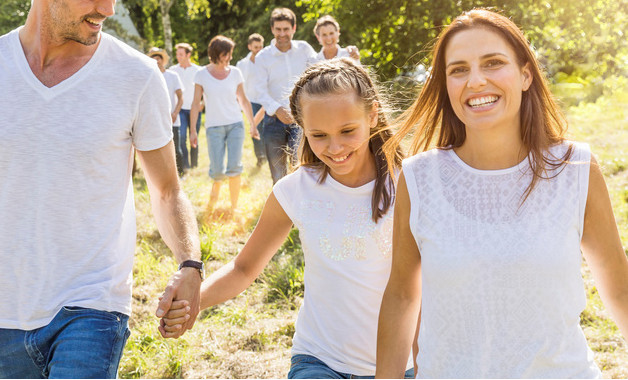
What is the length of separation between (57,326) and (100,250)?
0.29 meters

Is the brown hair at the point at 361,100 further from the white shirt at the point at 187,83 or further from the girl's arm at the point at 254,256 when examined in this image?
the white shirt at the point at 187,83

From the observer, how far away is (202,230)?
828 cm

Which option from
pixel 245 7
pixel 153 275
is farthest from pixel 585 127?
pixel 245 7

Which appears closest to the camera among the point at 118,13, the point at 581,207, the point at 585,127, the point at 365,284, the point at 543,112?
the point at 581,207

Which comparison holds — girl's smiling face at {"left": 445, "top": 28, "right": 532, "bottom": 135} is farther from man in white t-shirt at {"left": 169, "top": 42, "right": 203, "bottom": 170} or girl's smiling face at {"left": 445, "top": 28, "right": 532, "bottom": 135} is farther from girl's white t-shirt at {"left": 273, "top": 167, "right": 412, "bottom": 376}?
man in white t-shirt at {"left": 169, "top": 42, "right": 203, "bottom": 170}

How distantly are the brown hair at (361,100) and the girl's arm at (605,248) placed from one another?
807 millimetres

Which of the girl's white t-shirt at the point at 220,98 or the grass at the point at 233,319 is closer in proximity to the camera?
the grass at the point at 233,319

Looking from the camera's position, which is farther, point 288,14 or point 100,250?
point 288,14

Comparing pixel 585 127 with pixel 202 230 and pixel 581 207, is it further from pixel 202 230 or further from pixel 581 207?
pixel 581 207

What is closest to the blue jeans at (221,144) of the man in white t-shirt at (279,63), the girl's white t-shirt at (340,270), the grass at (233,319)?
the grass at (233,319)

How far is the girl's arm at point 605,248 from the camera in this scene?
215 cm

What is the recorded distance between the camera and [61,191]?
2.57m

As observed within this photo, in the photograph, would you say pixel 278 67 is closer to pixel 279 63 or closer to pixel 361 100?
pixel 279 63

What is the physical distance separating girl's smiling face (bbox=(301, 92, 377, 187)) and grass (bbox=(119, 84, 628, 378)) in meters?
2.28
